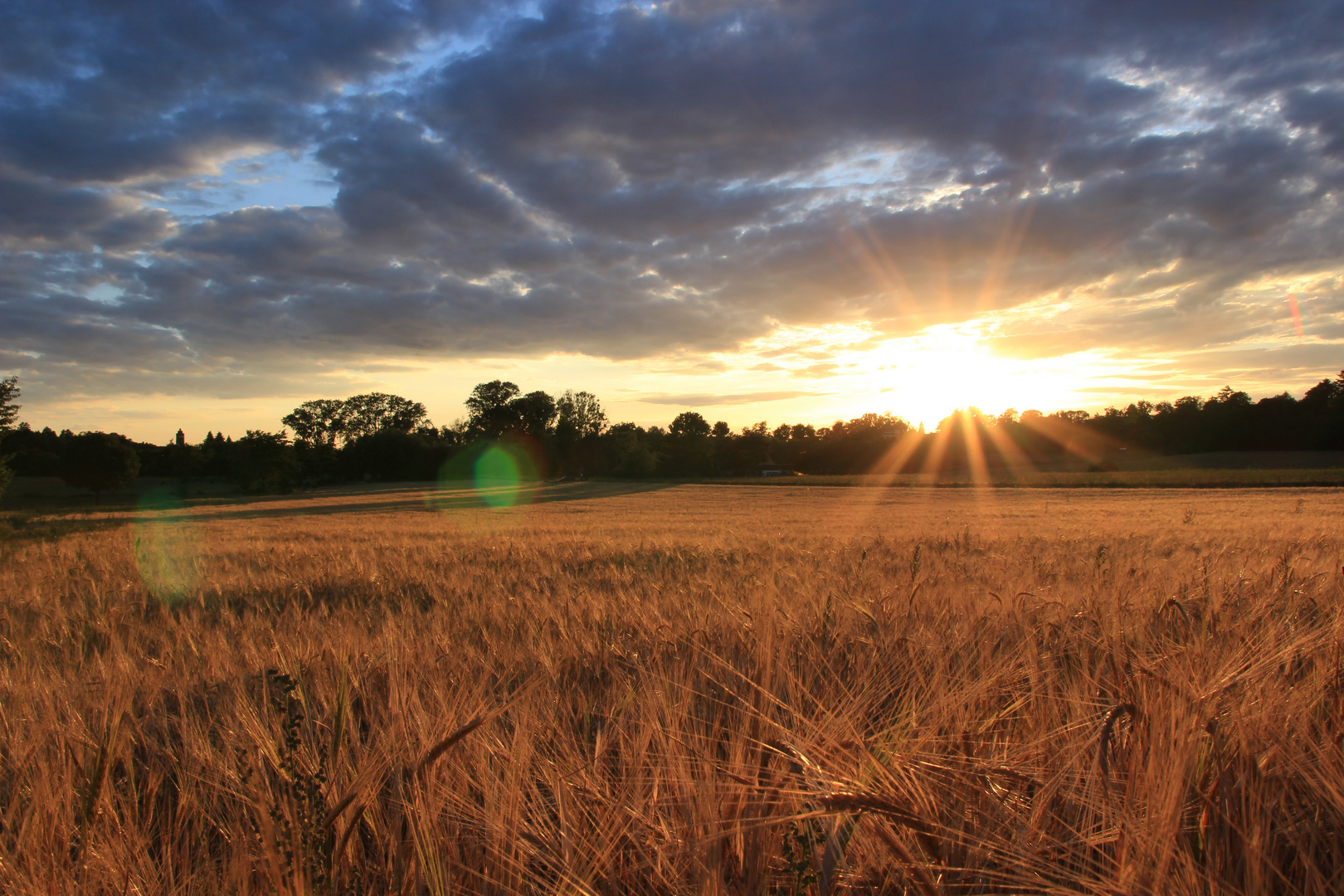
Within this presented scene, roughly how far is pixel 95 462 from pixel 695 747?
7155 cm

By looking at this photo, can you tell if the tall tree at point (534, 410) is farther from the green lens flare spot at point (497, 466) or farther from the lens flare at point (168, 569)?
the lens flare at point (168, 569)

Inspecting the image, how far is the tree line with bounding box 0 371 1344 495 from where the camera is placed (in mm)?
63156

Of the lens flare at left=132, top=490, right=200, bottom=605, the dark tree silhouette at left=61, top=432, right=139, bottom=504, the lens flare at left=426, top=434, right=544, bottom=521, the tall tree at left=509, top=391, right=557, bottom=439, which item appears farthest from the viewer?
the tall tree at left=509, top=391, right=557, bottom=439

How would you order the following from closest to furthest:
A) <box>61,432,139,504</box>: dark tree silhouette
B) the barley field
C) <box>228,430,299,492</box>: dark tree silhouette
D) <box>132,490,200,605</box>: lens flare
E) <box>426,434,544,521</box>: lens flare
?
the barley field
<box>132,490,200,605</box>: lens flare
<box>61,432,139,504</box>: dark tree silhouette
<box>228,430,299,492</box>: dark tree silhouette
<box>426,434,544,521</box>: lens flare

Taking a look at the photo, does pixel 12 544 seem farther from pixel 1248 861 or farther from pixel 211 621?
pixel 1248 861

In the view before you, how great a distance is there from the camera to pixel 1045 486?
45656 millimetres

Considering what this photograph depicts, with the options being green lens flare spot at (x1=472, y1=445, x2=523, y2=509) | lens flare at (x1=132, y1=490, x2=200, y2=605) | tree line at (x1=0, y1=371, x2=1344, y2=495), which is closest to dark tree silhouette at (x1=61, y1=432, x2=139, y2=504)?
tree line at (x1=0, y1=371, x2=1344, y2=495)

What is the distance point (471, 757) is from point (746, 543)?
6393mm

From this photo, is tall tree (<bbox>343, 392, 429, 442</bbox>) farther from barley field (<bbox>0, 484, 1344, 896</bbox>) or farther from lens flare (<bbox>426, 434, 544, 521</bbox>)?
barley field (<bbox>0, 484, 1344, 896</bbox>)

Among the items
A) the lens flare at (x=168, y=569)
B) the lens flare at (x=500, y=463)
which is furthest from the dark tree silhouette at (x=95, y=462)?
the lens flare at (x=168, y=569)

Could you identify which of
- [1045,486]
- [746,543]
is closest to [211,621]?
[746,543]

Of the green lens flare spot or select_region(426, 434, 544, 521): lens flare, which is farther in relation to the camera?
Result: the green lens flare spot

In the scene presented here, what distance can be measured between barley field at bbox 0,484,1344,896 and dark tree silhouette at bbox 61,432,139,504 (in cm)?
6762

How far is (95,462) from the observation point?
53.5 metres
